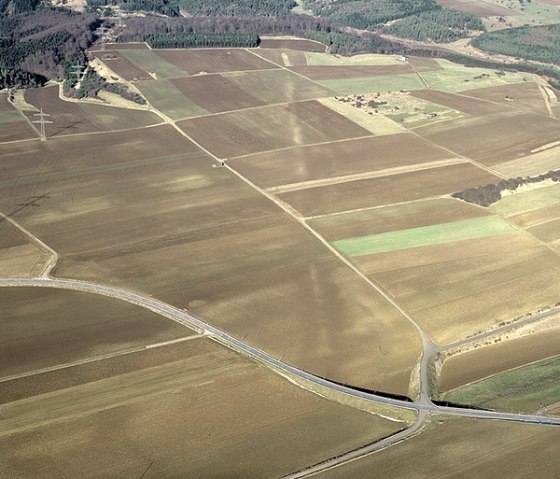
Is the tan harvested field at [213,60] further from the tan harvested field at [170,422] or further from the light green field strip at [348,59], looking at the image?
the tan harvested field at [170,422]

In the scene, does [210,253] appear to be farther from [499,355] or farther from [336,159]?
[336,159]

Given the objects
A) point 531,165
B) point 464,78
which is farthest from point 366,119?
point 464,78

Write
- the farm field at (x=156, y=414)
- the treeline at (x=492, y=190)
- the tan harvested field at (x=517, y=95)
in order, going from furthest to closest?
the tan harvested field at (x=517, y=95) < the treeline at (x=492, y=190) < the farm field at (x=156, y=414)

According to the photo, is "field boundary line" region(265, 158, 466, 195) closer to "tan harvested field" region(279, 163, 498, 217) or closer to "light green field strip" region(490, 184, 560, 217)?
"tan harvested field" region(279, 163, 498, 217)

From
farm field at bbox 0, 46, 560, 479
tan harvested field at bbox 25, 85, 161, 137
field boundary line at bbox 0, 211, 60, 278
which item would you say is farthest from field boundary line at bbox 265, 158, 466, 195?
tan harvested field at bbox 25, 85, 161, 137

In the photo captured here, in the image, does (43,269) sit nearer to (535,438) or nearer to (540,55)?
(535,438)

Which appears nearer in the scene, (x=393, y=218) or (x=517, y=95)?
(x=393, y=218)

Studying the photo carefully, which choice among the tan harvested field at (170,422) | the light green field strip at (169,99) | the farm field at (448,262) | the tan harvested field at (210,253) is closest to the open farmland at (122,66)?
the light green field strip at (169,99)
